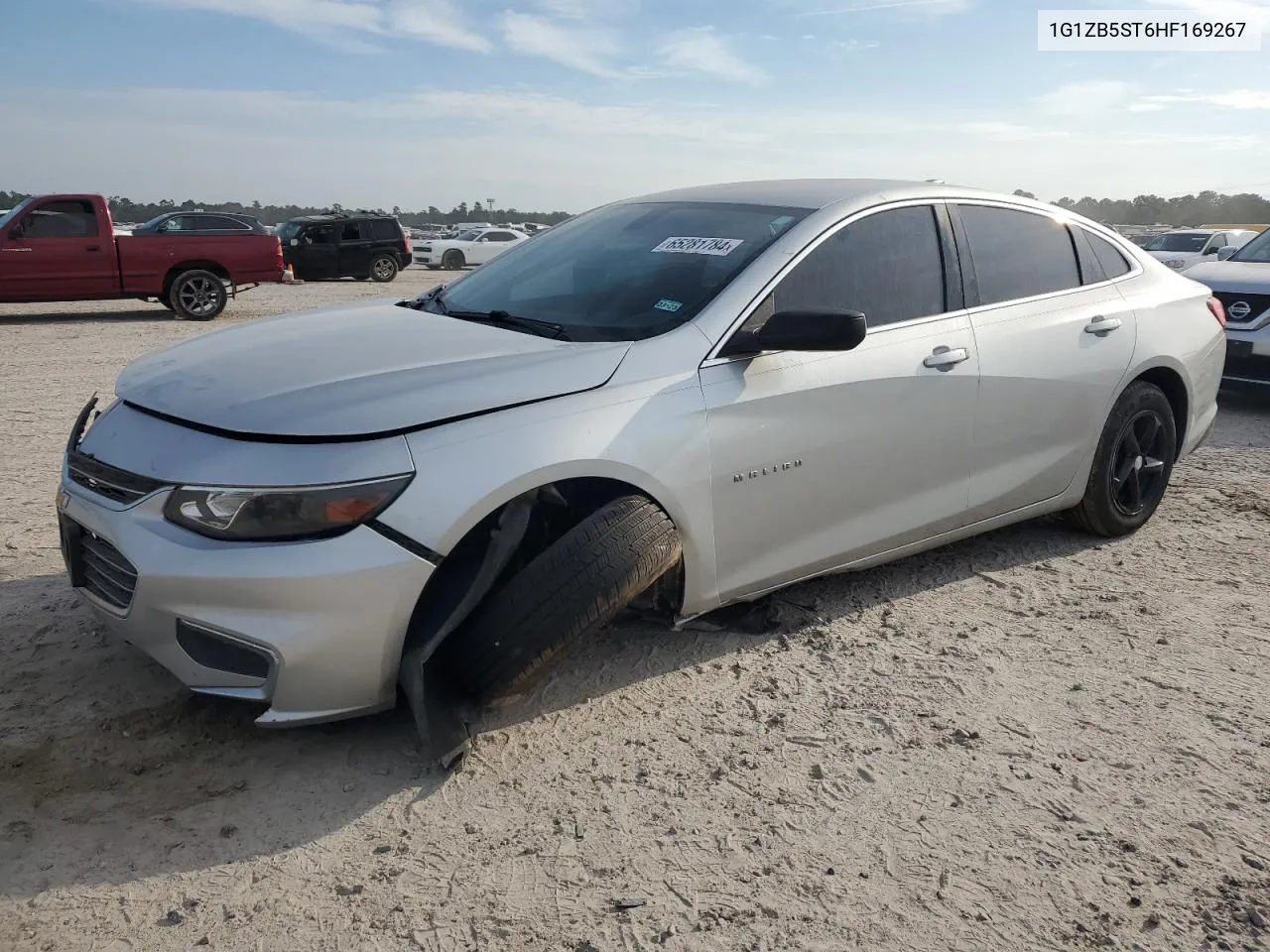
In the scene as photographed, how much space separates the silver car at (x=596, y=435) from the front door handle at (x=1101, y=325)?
0.04ft

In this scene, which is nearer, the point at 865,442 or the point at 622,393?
the point at 622,393

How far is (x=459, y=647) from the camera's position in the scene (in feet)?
9.61

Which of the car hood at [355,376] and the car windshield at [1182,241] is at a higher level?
the car windshield at [1182,241]

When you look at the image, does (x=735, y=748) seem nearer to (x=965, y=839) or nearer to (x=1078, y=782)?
(x=965, y=839)

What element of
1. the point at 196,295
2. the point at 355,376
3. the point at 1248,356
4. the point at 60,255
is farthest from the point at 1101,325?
the point at 60,255

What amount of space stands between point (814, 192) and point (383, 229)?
21626mm

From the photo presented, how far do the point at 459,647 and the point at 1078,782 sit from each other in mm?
1771

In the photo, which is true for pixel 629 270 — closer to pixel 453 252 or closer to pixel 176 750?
pixel 176 750

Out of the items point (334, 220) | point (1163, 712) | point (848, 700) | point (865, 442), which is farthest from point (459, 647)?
point (334, 220)

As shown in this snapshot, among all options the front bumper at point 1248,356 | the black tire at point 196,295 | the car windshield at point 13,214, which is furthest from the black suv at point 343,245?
the front bumper at point 1248,356

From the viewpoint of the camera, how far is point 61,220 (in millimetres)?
14148

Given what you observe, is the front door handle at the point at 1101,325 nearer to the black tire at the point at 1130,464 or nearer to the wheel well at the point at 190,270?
the black tire at the point at 1130,464

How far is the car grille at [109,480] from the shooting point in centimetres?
276

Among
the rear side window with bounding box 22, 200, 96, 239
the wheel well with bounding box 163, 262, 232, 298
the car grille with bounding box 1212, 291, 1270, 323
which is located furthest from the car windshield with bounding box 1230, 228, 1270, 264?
the rear side window with bounding box 22, 200, 96, 239
